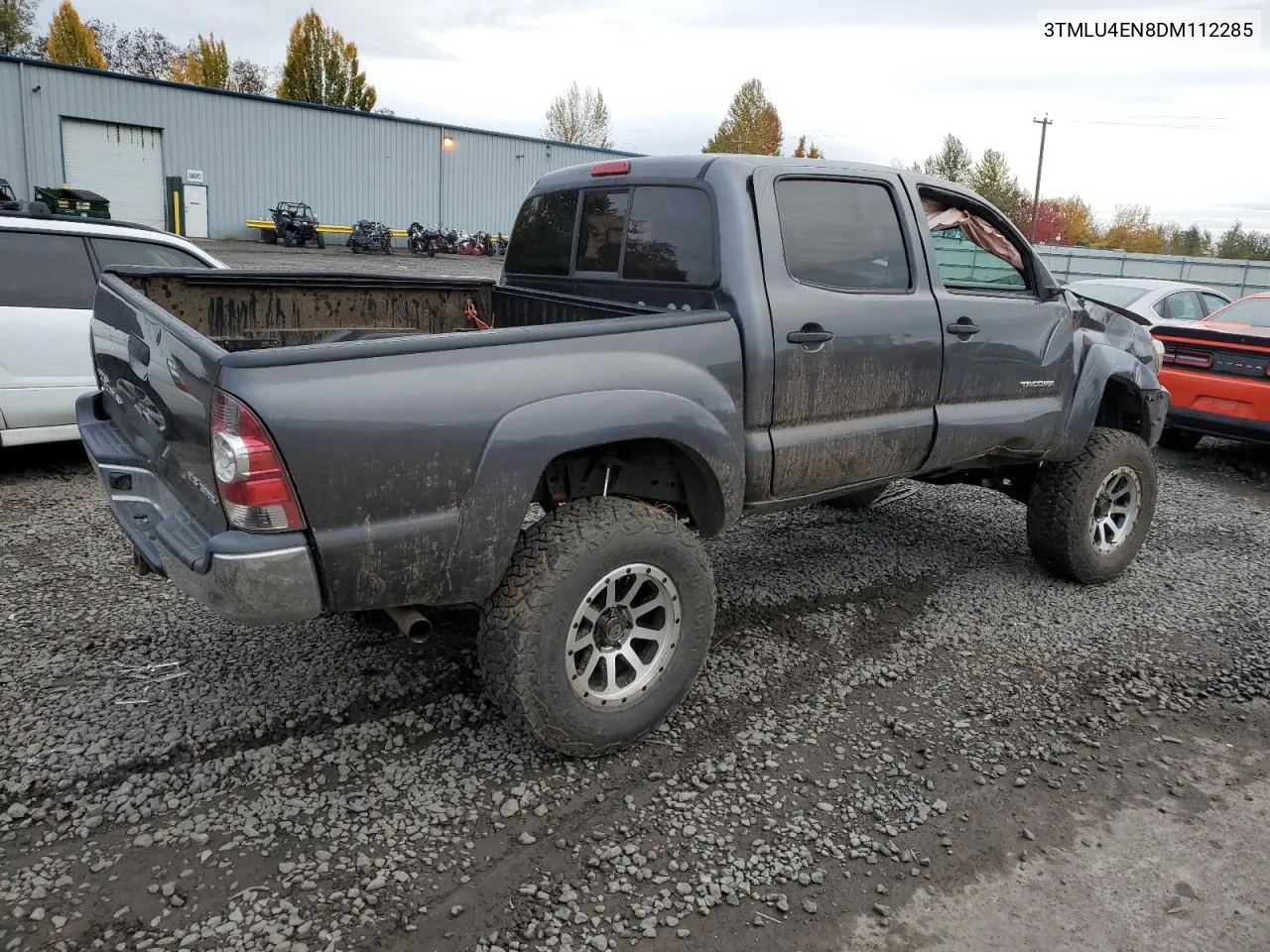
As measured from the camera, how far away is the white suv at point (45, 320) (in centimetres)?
586

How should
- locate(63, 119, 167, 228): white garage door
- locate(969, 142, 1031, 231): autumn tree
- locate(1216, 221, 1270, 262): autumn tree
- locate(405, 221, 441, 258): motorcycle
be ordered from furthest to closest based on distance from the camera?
locate(969, 142, 1031, 231): autumn tree, locate(1216, 221, 1270, 262): autumn tree, locate(405, 221, 441, 258): motorcycle, locate(63, 119, 167, 228): white garage door

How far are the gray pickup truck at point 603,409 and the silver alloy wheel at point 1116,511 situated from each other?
0.08 ft

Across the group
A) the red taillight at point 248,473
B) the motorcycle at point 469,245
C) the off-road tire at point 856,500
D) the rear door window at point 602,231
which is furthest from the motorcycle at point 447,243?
the red taillight at point 248,473

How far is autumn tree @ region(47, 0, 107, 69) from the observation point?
179ft

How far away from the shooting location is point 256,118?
35.2 meters

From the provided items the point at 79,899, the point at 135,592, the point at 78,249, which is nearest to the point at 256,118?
the point at 78,249

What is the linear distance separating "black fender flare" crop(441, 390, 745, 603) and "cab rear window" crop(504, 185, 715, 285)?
716mm

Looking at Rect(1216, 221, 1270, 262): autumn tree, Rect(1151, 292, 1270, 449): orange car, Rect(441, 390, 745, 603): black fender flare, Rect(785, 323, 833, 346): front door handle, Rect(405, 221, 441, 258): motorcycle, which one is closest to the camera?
Rect(441, 390, 745, 603): black fender flare

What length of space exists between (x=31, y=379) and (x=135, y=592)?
234 cm

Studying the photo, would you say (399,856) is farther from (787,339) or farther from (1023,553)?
(1023,553)

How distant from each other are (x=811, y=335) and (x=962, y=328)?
37.6 inches

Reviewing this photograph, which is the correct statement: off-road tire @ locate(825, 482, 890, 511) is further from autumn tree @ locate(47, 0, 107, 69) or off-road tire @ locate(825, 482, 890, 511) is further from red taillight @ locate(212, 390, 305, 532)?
autumn tree @ locate(47, 0, 107, 69)

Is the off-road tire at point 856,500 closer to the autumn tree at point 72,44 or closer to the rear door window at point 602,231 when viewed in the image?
the rear door window at point 602,231

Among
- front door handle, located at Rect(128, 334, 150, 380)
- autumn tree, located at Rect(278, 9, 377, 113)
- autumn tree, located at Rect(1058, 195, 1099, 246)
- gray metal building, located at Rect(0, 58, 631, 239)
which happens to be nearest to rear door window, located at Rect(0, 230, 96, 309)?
A: front door handle, located at Rect(128, 334, 150, 380)
